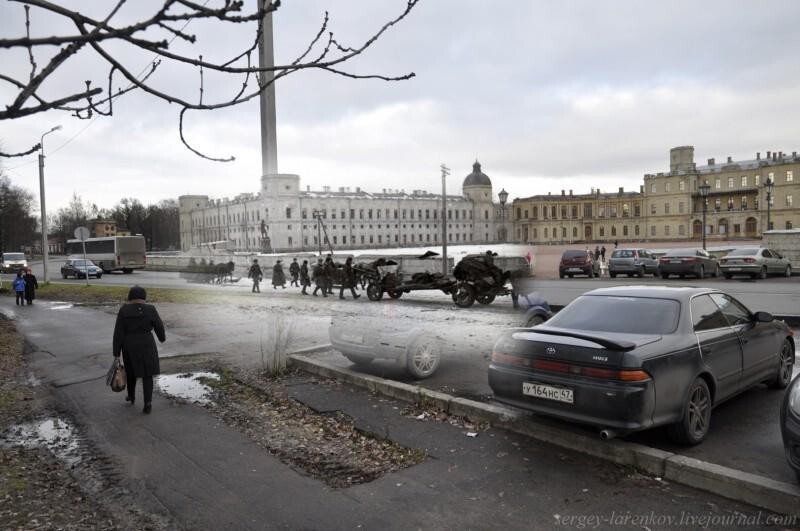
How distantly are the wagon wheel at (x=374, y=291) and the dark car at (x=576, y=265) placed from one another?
41.9 ft

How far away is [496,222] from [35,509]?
7333mm

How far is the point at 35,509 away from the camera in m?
4.11

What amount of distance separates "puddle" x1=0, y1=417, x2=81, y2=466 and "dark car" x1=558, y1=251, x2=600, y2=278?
21378 mm

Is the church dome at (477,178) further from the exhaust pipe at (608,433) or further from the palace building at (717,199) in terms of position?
the palace building at (717,199)

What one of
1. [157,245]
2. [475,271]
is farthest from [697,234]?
[157,245]

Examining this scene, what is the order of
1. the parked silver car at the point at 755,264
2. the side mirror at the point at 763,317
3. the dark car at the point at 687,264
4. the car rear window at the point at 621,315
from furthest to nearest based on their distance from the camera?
the dark car at the point at 687,264 < the parked silver car at the point at 755,264 < the side mirror at the point at 763,317 < the car rear window at the point at 621,315

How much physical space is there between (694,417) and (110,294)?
17351 mm

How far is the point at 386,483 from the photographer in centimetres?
441

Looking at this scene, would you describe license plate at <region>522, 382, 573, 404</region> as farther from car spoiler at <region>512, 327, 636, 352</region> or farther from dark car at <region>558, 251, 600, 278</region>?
dark car at <region>558, 251, 600, 278</region>

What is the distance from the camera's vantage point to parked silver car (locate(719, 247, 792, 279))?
2405cm

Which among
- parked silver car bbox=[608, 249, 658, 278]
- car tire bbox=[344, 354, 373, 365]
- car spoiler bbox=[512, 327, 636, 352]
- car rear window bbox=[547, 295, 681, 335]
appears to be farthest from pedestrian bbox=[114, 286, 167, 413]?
parked silver car bbox=[608, 249, 658, 278]

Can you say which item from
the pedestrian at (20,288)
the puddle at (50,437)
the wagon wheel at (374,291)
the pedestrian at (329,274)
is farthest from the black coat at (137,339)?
the pedestrian at (20,288)

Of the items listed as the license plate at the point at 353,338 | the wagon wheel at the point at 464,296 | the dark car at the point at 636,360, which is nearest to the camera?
the dark car at the point at 636,360

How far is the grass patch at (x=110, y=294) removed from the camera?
47.5ft
